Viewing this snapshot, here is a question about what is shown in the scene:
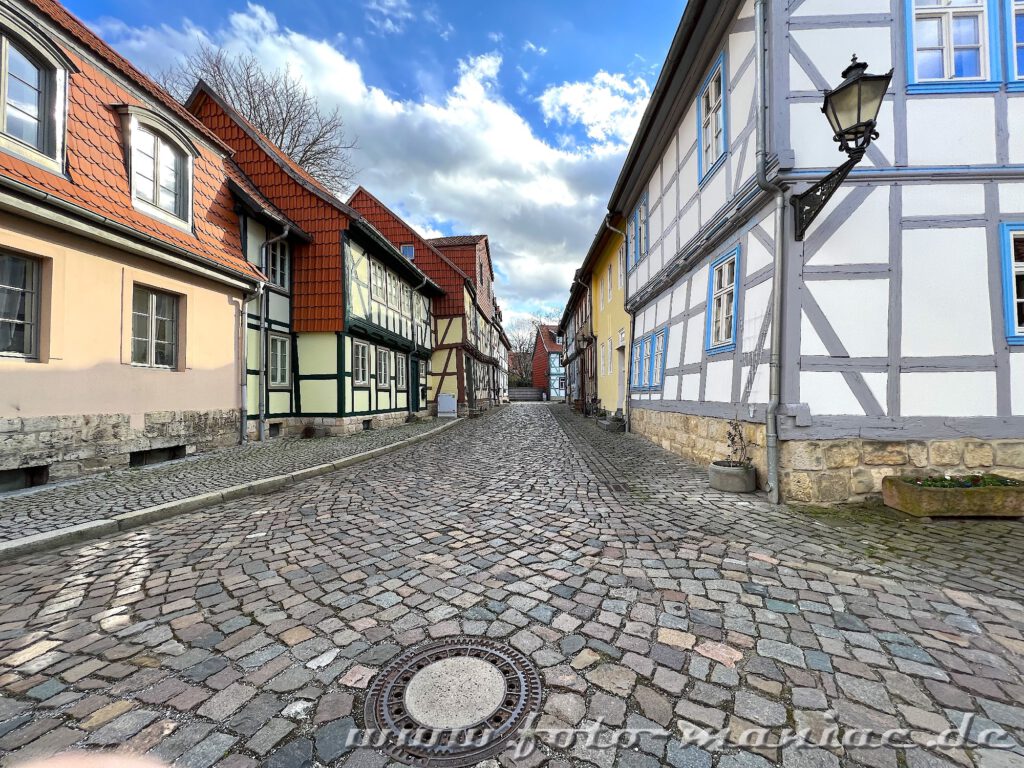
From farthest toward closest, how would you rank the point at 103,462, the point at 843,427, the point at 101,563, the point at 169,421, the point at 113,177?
the point at 169,421 → the point at 113,177 → the point at 103,462 → the point at 843,427 → the point at 101,563

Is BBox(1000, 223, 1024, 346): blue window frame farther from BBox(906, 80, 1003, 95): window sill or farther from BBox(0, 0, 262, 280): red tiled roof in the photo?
BBox(0, 0, 262, 280): red tiled roof

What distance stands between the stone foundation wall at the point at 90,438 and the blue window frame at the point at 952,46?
11585mm

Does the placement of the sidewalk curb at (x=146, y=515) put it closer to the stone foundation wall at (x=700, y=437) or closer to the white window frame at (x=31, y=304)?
the white window frame at (x=31, y=304)

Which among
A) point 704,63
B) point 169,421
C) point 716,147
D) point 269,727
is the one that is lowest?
point 269,727

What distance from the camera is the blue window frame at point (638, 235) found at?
10.9m

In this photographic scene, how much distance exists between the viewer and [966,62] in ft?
16.8

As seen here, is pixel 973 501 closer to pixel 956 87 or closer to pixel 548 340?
pixel 956 87

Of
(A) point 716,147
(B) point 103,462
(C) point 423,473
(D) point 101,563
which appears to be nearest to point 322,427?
(B) point 103,462

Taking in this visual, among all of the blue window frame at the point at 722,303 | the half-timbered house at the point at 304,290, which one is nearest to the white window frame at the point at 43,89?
the half-timbered house at the point at 304,290

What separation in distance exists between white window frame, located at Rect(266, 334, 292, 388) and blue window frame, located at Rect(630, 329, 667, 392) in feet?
30.8

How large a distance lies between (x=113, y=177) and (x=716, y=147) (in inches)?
382

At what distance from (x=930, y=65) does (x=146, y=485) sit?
11.0 meters

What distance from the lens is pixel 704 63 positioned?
7156 mm

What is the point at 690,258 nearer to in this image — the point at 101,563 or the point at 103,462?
the point at 101,563
